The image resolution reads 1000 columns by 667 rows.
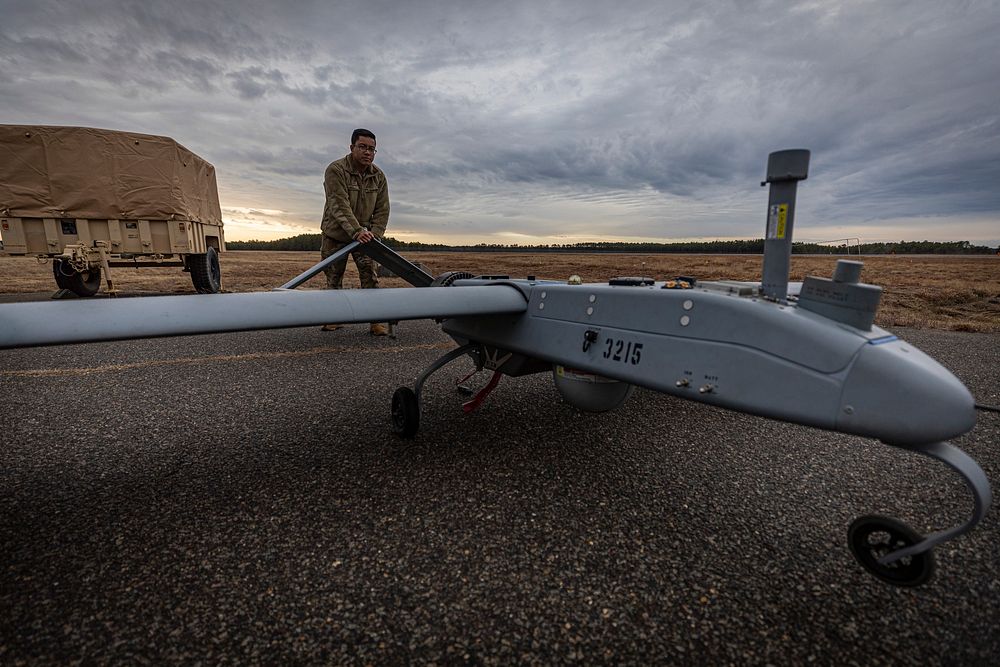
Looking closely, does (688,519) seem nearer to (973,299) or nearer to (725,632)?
(725,632)

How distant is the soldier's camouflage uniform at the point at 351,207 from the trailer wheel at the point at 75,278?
665 cm

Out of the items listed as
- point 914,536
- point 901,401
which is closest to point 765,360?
point 901,401

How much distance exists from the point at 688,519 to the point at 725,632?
2.75 feet

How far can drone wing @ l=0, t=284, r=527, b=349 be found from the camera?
2.00 m

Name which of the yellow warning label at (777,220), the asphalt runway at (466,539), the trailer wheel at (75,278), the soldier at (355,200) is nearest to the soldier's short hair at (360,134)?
the soldier at (355,200)

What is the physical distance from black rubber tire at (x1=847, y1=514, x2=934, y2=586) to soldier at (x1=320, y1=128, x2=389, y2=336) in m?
5.59

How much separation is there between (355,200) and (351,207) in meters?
0.14

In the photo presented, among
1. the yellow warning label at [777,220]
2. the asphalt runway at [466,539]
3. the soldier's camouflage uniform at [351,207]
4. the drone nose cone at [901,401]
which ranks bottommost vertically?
the asphalt runway at [466,539]

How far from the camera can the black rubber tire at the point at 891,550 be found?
5.78 ft

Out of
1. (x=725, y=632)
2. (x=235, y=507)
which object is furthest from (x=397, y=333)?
(x=725, y=632)

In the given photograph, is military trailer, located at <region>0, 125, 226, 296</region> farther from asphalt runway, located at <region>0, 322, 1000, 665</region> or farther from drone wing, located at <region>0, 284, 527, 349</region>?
drone wing, located at <region>0, 284, 527, 349</region>

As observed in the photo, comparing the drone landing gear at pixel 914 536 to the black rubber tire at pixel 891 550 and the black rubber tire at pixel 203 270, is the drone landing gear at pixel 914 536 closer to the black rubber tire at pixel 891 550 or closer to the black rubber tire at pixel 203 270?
the black rubber tire at pixel 891 550

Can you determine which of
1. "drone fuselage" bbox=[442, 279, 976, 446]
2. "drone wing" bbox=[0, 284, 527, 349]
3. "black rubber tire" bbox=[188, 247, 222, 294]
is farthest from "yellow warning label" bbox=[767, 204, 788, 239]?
"black rubber tire" bbox=[188, 247, 222, 294]

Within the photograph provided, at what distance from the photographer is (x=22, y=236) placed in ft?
29.7
